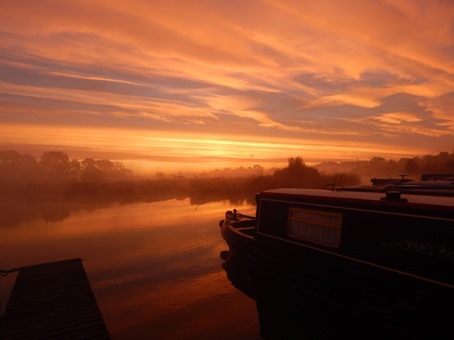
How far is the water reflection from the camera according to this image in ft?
21.7

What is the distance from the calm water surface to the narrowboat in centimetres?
224

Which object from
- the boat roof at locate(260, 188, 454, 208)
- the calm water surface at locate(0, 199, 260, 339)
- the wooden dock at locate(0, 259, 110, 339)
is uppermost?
the boat roof at locate(260, 188, 454, 208)

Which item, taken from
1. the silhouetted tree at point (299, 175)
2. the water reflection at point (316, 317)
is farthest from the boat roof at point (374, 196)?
the silhouetted tree at point (299, 175)

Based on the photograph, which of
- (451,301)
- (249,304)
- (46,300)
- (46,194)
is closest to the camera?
(451,301)

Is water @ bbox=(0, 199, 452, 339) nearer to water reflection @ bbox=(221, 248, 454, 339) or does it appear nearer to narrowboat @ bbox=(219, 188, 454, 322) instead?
water reflection @ bbox=(221, 248, 454, 339)

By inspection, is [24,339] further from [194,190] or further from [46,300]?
[194,190]

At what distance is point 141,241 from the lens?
17625 millimetres

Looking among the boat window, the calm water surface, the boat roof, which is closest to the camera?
the boat roof

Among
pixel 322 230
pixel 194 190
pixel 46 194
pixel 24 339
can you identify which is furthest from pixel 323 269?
pixel 46 194

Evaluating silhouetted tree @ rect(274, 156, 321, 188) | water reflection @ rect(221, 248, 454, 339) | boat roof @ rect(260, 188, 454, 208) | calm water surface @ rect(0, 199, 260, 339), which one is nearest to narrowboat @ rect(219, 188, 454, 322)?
boat roof @ rect(260, 188, 454, 208)

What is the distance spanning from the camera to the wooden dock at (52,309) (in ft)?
22.5

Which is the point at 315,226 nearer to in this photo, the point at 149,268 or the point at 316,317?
the point at 316,317

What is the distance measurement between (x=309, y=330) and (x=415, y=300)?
10.5 feet

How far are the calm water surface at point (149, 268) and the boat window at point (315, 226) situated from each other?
289 centimetres
